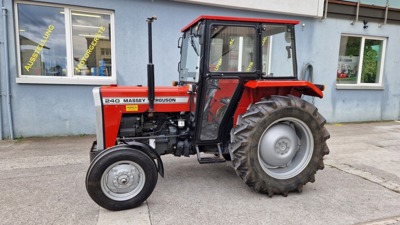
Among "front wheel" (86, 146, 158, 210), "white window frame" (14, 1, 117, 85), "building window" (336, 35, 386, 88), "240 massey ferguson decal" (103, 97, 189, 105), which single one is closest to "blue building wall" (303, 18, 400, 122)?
"building window" (336, 35, 386, 88)

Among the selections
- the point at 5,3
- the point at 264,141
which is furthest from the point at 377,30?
the point at 5,3

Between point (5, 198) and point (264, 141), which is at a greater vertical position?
point (264, 141)

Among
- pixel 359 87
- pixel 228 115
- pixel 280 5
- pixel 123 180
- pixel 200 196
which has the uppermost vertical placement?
pixel 280 5

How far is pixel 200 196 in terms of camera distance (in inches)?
131

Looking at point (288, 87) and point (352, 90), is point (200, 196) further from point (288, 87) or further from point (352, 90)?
point (352, 90)

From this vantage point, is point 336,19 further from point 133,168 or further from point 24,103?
point 24,103

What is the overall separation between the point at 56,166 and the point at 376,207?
14.9ft

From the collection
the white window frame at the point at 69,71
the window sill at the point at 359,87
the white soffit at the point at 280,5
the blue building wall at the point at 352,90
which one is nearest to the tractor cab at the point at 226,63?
the white window frame at the point at 69,71

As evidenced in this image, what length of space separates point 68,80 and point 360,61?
27.5 feet

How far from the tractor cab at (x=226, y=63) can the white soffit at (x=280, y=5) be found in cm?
342

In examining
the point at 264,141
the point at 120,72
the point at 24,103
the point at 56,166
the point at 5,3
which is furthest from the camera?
the point at 120,72

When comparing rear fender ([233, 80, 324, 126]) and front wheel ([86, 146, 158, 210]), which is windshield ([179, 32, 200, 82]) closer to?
rear fender ([233, 80, 324, 126])

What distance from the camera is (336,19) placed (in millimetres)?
7793

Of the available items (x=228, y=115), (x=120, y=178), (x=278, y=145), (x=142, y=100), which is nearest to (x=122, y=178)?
(x=120, y=178)
